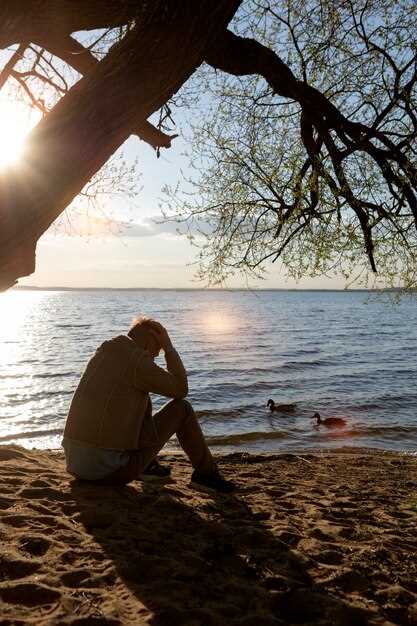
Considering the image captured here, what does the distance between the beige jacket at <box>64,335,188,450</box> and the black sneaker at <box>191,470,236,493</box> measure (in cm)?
138

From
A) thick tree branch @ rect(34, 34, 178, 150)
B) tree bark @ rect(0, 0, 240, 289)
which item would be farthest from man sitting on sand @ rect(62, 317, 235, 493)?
tree bark @ rect(0, 0, 240, 289)

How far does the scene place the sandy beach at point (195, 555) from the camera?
10.9ft

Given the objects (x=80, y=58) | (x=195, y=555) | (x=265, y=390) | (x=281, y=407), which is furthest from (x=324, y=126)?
(x=265, y=390)

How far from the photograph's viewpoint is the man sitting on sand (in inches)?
215

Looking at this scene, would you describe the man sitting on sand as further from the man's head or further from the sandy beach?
the sandy beach

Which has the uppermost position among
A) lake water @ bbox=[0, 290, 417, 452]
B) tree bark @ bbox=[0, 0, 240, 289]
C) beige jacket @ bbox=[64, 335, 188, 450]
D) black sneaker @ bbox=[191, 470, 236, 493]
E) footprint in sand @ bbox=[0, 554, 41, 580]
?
tree bark @ bbox=[0, 0, 240, 289]

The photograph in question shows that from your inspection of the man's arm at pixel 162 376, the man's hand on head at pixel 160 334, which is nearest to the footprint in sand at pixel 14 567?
the man's arm at pixel 162 376

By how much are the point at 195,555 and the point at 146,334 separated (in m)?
2.44

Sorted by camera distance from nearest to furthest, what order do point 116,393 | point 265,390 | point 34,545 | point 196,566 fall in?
point 196,566, point 34,545, point 116,393, point 265,390

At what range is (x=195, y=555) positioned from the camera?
419cm

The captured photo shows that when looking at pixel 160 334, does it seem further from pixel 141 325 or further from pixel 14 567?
pixel 14 567

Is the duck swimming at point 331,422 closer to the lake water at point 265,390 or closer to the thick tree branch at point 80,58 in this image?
the lake water at point 265,390

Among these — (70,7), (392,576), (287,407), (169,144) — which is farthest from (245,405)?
(70,7)

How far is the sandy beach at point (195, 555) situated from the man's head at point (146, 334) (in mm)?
1633
